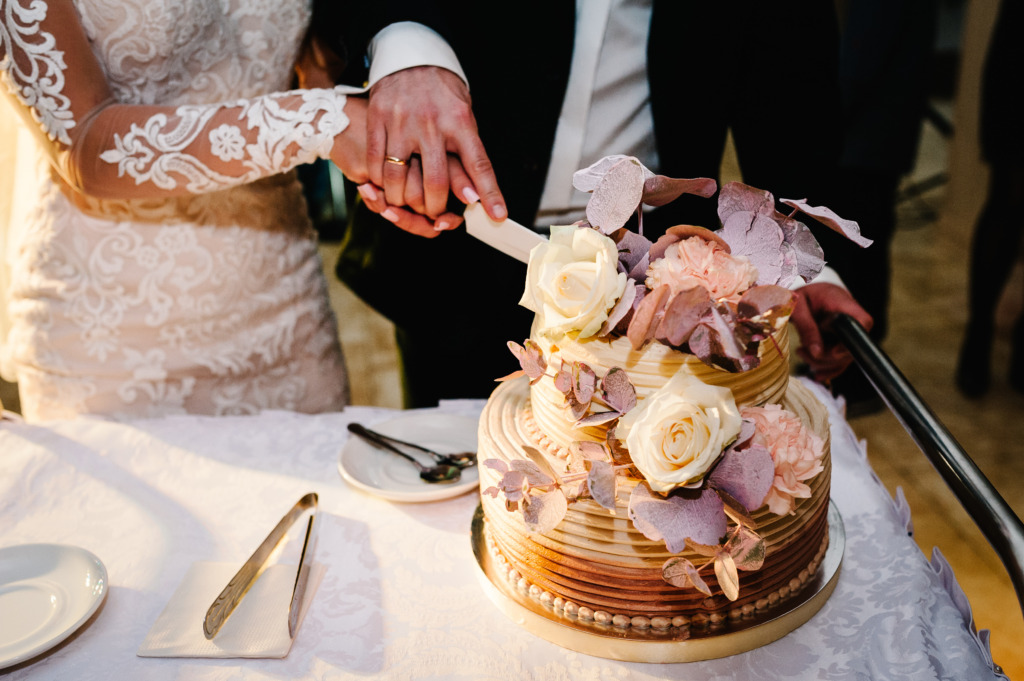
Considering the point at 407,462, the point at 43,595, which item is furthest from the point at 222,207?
the point at 43,595

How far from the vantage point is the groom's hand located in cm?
118

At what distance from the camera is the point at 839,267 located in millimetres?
1696

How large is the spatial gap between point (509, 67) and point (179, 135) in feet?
1.91

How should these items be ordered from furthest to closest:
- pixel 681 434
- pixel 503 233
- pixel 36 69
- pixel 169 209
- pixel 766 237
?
pixel 169 209
pixel 36 69
pixel 503 233
pixel 766 237
pixel 681 434

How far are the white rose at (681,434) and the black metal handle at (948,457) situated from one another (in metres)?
0.31

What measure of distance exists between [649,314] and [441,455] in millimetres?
505

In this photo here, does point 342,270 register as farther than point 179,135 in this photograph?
Yes

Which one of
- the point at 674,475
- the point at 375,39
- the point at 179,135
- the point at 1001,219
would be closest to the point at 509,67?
the point at 375,39

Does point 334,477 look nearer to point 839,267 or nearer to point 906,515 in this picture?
point 906,515

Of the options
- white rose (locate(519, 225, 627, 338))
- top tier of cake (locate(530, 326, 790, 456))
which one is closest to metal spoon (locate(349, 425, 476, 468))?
top tier of cake (locate(530, 326, 790, 456))

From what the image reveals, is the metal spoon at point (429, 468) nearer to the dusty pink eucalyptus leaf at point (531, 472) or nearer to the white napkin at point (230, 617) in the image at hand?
the white napkin at point (230, 617)

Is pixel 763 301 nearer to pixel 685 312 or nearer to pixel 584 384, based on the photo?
pixel 685 312

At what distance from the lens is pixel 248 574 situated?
0.93 metres

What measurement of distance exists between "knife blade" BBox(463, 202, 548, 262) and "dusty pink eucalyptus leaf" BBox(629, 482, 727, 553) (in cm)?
41
